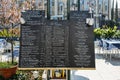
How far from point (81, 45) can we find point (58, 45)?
1.25ft

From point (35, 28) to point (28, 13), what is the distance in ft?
1.05

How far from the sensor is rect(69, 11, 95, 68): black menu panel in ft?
16.1

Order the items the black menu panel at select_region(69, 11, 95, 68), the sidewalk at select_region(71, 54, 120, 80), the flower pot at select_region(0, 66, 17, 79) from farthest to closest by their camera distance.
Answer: the sidewalk at select_region(71, 54, 120, 80) < the flower pot at select_region(0, 66, 17, 79) < the black menu panel at select_region(69, 11, 95, 68)

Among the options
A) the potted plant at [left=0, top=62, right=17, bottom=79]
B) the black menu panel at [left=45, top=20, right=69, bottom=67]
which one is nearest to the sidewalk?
the potted plant at [left=0, top=62, right=17, bottom=79]

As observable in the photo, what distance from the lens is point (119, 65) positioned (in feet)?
32.7

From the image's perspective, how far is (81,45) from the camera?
4.93 metres

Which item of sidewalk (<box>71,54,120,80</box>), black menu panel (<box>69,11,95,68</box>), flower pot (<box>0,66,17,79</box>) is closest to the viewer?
black menu panel (<box>69,11,95,68</box>)

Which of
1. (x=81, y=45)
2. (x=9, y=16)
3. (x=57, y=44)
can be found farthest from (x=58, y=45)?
(x=9, y=16)

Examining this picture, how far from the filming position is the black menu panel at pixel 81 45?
491cm

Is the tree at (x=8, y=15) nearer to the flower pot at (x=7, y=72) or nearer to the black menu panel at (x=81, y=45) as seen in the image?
the flower pot at (x=7, y=72)

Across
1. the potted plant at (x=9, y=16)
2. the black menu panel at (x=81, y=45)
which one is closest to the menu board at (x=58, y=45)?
the black menu panel at (x=81, y=45)

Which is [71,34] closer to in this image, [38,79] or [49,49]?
[49,49]

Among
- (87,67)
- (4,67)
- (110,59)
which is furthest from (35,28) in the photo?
(110,59)

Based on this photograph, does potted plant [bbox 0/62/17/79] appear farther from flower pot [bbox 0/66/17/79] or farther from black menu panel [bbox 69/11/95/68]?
black menu panel [bbox 69/11/95/68]
